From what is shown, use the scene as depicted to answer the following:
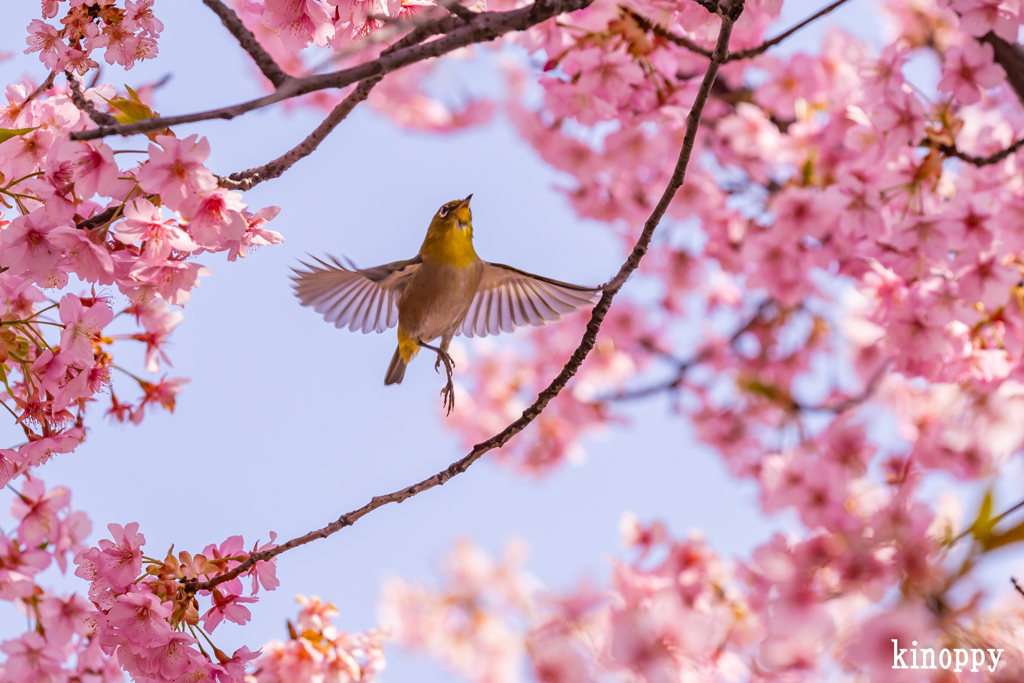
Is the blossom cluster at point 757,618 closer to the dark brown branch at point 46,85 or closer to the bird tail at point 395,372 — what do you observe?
the bird tail at point 395,372

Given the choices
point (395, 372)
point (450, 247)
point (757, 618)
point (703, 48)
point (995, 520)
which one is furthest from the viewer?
point (757, 618)

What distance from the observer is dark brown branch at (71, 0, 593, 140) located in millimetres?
1370

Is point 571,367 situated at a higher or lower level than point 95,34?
lower

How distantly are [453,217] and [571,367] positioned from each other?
136 cm

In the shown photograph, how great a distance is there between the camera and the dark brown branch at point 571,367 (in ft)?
6.39

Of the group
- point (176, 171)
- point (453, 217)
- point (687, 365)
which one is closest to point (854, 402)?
point (687, 365)

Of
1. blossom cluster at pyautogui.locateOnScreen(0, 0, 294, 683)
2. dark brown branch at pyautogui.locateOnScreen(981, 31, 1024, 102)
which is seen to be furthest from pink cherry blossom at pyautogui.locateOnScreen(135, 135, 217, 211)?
dark brown branch at pyautogui.locateOnScreen(981, 31, 1024, 102)

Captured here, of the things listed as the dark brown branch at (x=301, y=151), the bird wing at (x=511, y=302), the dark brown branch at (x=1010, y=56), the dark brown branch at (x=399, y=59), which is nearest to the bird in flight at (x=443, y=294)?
the bird wing at (x=511, y=302)

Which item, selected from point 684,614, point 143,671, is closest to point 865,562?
point 684,614

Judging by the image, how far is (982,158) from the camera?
122 inches

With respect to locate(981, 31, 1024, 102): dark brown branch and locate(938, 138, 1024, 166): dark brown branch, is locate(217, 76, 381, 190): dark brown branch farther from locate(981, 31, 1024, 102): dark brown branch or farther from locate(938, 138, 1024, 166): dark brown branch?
locate(981, 31, 1024, 102): dark brown branch

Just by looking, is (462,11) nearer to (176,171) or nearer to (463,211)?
(176,171)

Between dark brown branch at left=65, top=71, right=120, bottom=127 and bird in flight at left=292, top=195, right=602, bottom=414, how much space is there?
1240 millimetres

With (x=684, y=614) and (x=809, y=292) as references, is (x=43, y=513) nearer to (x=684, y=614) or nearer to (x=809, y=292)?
(x=684, y=614)
